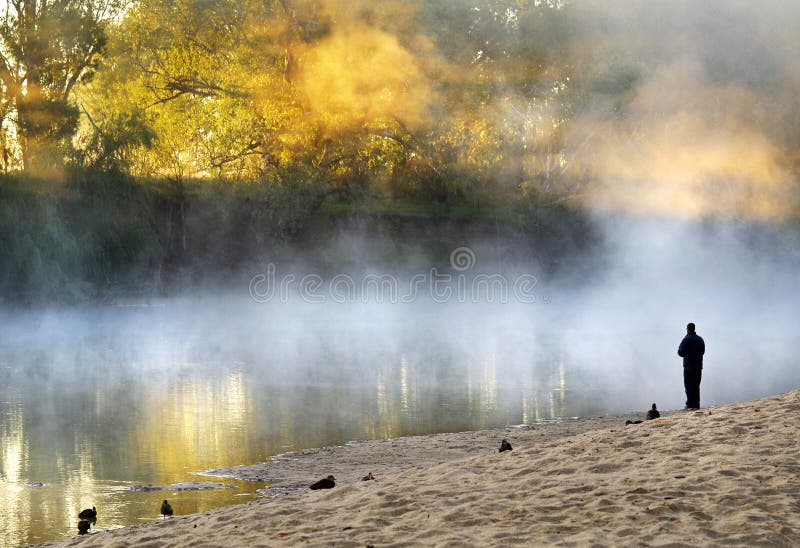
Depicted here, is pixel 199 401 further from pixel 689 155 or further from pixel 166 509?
pixel 689 155

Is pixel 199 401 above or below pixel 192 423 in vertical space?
above

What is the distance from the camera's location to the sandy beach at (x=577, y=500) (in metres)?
8.40

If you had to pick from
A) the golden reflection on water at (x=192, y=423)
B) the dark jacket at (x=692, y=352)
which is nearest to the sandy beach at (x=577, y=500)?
the golden reflection on water at (x=192, y=423)

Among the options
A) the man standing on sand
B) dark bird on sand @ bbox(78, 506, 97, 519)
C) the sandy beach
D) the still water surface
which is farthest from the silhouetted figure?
the man standing on sand

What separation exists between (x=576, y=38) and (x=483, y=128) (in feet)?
16.8

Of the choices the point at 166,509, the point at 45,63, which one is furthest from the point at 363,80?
the point at 166,509

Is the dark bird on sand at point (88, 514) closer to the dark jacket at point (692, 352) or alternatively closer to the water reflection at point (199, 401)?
the water reflection at point (199, 401)

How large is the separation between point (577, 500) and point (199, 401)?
1302 centimetres

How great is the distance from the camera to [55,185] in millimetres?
35031

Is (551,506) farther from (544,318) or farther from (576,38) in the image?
(576,38)

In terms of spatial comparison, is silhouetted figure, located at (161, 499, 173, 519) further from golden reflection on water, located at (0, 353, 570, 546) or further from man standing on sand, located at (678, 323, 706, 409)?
man standing on sand, located at (678, 323, 706, 409)

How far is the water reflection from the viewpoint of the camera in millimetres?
13391

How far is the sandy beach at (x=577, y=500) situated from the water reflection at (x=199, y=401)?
7.32ft

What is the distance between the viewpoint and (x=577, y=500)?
30.4 ft
